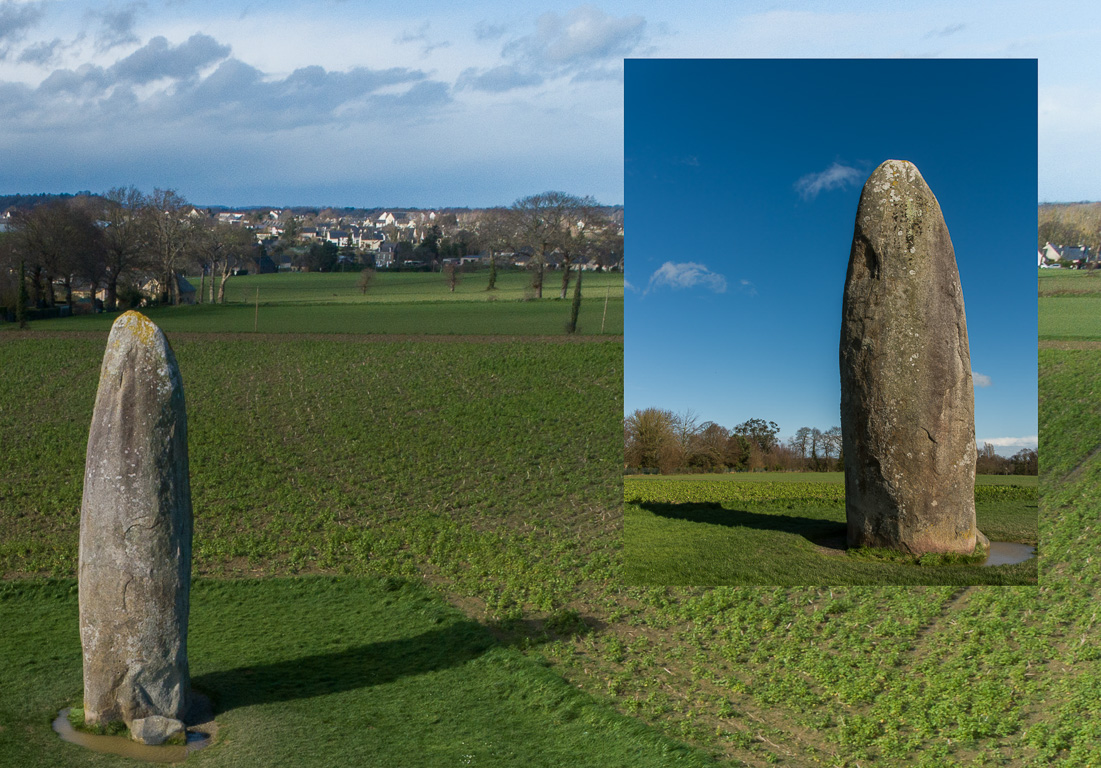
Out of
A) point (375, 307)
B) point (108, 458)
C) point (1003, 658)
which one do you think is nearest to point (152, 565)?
point (108, 458)

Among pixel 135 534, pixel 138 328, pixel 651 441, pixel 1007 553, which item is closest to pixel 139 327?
pixel 138 328

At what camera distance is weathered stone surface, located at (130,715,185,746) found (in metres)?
10.8

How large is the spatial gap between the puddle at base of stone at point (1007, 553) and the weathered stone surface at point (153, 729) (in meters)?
12.8

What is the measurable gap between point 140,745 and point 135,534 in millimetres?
2399

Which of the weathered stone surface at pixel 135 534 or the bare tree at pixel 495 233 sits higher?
the bare tree at pixel 495 233

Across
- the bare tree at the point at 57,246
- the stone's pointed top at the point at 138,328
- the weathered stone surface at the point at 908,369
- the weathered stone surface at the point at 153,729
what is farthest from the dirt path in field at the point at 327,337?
the weathered stone surface at the point at 153,729

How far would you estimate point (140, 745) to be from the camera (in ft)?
35.4

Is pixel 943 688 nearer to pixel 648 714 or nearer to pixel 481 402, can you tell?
pixel 648 714

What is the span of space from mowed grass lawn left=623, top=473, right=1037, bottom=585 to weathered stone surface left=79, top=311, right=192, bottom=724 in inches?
344

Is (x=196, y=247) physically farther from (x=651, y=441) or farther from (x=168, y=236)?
(x=651, y=441)

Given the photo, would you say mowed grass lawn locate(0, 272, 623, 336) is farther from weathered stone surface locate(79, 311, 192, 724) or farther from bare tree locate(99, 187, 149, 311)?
weathered stone surface locate(79, 311, 192, 724)

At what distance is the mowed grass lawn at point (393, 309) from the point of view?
50.6 meters

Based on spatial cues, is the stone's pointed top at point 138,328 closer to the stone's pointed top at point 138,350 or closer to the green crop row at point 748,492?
the stone's pointed top at point 138,350

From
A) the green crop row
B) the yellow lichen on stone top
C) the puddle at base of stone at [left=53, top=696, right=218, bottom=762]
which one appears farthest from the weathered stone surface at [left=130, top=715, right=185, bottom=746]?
the green crop row
